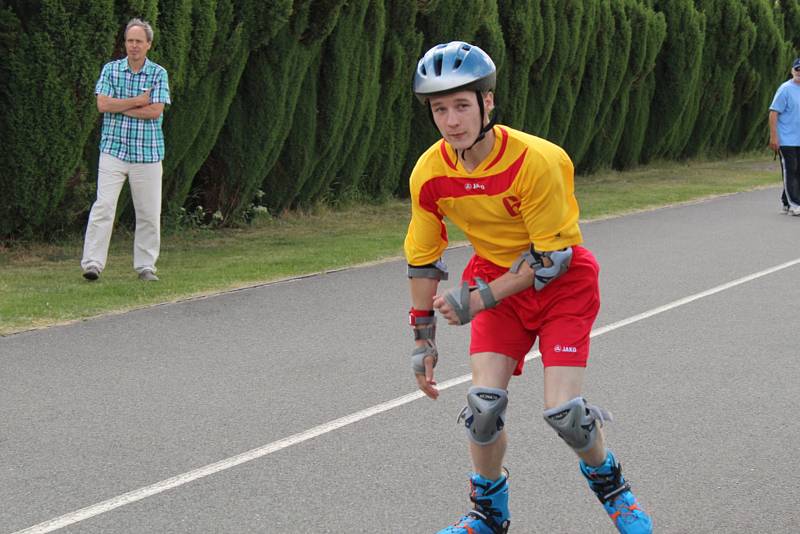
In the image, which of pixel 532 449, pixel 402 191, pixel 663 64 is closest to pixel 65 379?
pixel 532 449

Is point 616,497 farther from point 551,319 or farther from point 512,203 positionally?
point 512,203

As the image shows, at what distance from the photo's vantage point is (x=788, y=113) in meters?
17.2

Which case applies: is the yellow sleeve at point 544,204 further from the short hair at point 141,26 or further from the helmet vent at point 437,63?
the short hair at point 141,26

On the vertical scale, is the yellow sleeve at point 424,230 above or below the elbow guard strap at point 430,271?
above

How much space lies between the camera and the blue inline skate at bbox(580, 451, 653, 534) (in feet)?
15.4

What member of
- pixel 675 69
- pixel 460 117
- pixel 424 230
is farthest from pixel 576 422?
pixel 675 69

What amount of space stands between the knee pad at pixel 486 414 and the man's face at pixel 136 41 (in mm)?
6976

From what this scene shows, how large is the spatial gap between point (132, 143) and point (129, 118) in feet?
0.70

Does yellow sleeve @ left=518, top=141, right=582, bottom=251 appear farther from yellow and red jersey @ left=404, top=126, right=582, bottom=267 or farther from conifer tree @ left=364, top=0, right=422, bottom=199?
conifer tree @ left=364, top=0, right=422, bottom=199

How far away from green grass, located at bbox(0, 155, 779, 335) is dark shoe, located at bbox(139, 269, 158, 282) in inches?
3.3

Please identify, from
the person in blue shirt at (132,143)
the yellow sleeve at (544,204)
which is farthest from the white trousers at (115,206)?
the yellow sleeve at (544,204)

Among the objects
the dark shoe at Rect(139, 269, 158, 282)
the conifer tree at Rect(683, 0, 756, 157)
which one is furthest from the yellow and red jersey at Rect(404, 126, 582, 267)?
the conifer tree at Rect(683, 0, 756, 157)

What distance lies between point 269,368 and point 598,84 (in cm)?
1585

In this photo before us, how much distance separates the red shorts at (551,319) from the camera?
15.6 ft
